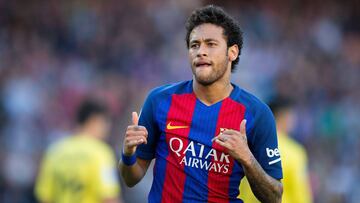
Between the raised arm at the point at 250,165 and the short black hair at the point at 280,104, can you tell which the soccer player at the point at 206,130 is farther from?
the short black hair at the point at 280,104

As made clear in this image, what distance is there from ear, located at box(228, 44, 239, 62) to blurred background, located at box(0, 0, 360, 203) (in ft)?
24.2

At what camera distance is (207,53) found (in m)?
5.42

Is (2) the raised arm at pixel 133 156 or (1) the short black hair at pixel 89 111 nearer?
(2) the raised arm at pixel 133 156

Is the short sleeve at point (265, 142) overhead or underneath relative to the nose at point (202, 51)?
underneath

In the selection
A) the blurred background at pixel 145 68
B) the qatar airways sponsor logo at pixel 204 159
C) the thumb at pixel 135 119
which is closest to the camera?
the thumb at pixel 135 119

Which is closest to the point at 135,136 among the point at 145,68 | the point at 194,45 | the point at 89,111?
the point at 194,45

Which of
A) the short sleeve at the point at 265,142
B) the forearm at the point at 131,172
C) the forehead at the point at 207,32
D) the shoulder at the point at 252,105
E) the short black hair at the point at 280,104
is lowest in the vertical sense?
the forearm at the point at 131,172

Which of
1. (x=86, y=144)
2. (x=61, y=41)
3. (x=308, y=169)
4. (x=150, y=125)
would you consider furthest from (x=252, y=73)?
(x=150, y=125)

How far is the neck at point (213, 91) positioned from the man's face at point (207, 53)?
0.08 metres

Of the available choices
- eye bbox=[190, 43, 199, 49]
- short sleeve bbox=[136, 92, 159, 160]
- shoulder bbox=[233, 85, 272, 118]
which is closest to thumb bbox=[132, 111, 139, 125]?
short sleeve bbox=[136, 92, 159, 160]

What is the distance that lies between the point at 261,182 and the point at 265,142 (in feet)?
0.93

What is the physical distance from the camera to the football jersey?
8227 millimetres

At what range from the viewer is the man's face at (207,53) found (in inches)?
214

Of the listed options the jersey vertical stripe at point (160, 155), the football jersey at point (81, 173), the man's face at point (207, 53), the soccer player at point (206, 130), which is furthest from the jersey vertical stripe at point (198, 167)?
the football jersey at point (81, 173)
